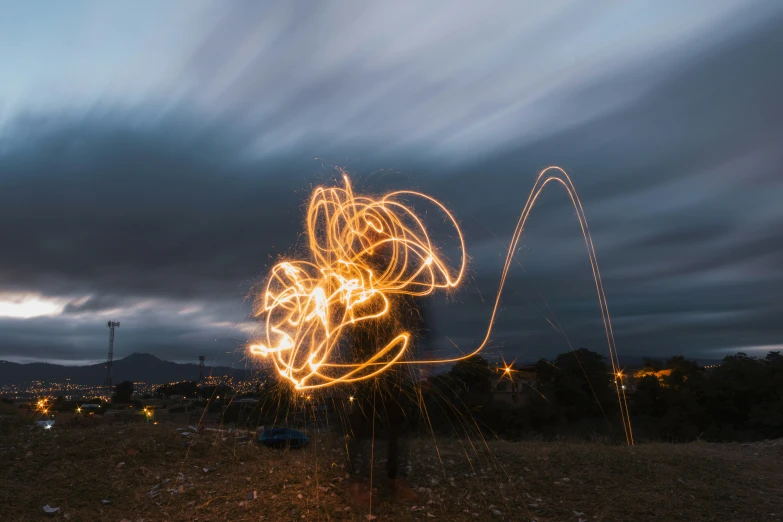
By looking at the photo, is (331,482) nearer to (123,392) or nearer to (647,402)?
(647,402)

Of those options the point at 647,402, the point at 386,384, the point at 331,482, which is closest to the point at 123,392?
the point at 647,402

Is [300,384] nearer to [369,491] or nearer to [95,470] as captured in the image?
[369,491]

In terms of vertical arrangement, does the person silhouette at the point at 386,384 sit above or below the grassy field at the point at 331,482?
above

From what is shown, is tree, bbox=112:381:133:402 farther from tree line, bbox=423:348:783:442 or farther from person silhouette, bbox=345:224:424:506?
person silhouette, bbox=345:224:424:506

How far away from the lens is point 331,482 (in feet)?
28.4

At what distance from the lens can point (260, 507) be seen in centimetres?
784

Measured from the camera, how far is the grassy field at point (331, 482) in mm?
7965

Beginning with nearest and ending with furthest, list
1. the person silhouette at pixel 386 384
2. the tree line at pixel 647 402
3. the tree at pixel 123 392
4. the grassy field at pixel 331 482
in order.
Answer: the grassy field at pixel 331 482
the person silhouette at pixel 386 384
the tree line at pixel 647 402
the tree at pixel 123 392

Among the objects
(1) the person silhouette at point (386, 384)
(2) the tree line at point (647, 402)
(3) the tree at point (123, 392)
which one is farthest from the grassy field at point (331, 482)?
(3) the tree at point (123, 392)

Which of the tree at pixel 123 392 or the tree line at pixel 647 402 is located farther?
the tree at pixel 123 392

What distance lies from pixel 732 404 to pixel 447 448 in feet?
56.0

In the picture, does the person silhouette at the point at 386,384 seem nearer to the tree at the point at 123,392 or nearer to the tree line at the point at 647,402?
the tree line at the point at 647,402

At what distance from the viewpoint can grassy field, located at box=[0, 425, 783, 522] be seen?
26.1ft

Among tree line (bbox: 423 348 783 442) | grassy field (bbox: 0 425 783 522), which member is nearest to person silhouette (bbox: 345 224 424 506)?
grassy field (bbox: 0 425 783 522)
